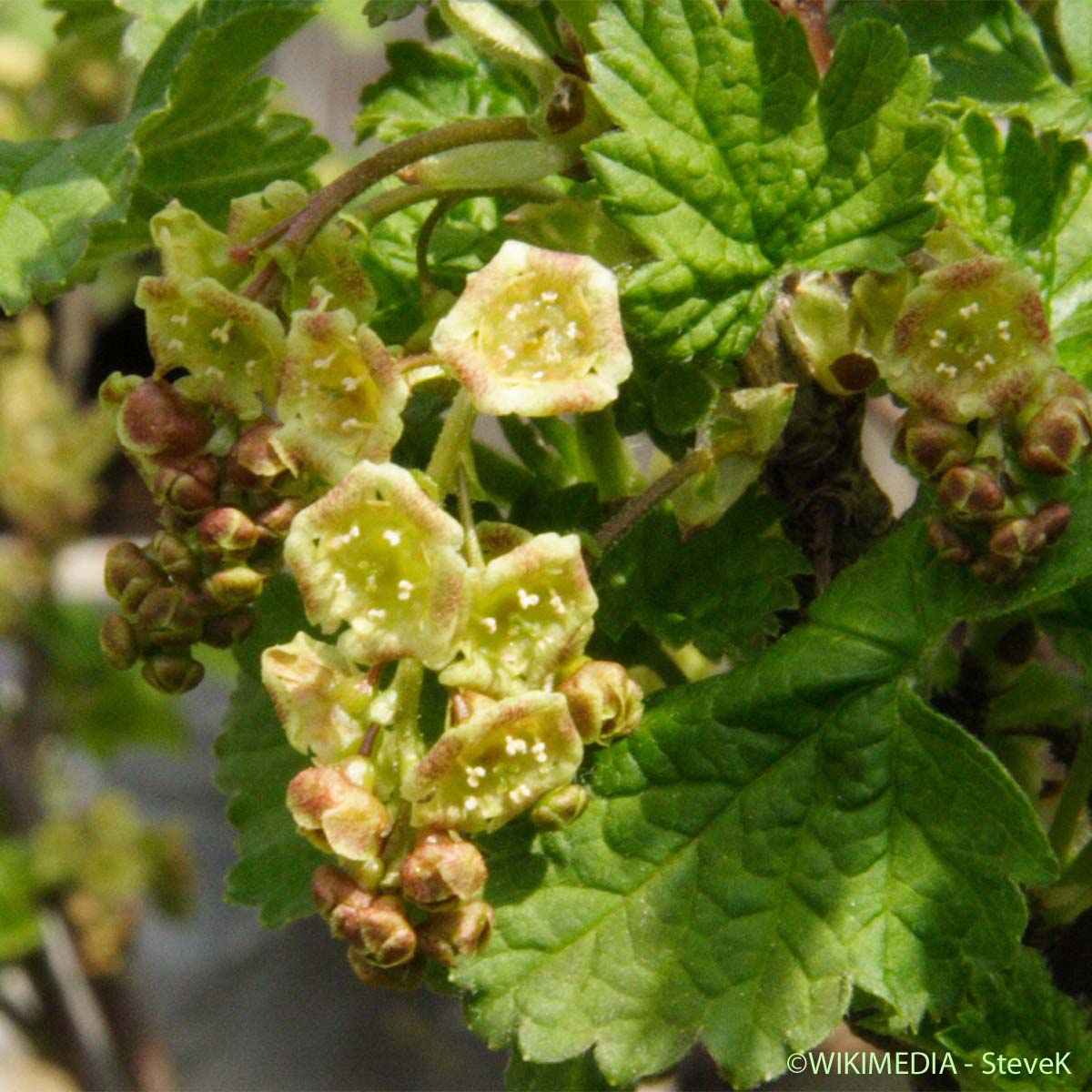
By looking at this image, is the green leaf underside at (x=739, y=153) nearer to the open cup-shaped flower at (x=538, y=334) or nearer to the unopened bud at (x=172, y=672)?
the open cup-shaped flower at (x=538, y=334)

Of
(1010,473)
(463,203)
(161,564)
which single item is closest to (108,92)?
(463,203)

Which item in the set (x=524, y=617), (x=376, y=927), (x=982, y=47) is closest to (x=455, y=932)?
(x=376, y=927)

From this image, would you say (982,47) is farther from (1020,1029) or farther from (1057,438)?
(1020,1029)

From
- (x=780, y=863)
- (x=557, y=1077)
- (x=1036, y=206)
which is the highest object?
(x=1036, y=206)

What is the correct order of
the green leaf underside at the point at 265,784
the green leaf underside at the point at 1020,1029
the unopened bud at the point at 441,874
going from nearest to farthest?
the unopened bud at the point at 441,874, the green leaf underside at the point at 1020,1029, the green leaf underside at the point at 265,784

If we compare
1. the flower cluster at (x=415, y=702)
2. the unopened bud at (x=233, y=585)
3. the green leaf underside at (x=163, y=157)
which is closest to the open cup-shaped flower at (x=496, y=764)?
the flower cluster at (x=415, y=702)

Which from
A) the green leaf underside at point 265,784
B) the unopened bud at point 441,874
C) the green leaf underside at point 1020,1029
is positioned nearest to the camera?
the unopened bud at point 441,874
